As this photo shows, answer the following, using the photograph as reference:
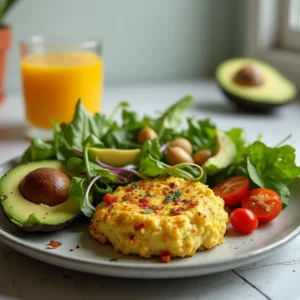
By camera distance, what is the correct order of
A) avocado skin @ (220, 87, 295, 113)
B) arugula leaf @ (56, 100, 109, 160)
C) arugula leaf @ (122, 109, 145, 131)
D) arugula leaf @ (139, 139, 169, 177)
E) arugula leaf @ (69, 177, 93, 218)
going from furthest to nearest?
1. avocado skin @ (220, 87, 295, 113)
2. arugula leaf @ (122, 109, 145, 131)
3. arugula leaf @ (56, 100, 109, 160)
4. arugula leaf @ (139, 139, 169, 177)
5. arugula leaf @ (69, 177, 93, 218)

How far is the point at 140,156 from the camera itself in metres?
1.35

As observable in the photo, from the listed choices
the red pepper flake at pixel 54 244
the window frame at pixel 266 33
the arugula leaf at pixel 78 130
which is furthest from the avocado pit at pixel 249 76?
the red pepper flake at pixel 54 244

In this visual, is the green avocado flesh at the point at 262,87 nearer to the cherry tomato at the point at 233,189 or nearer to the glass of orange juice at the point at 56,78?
the glass of orange juice at the point at 56,78

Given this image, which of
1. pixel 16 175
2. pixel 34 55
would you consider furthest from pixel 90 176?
pixel 34 55

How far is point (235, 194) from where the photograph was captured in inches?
48.6

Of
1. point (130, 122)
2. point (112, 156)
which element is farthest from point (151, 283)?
point (130, 122)

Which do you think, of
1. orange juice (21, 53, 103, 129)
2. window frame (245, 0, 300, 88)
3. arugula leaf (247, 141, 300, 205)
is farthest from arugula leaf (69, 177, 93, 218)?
window frame (245, 0, 300, 88)

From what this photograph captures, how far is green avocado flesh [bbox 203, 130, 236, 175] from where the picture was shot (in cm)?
Result: 133

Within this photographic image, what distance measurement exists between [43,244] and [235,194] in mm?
419

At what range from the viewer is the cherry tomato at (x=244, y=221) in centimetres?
110

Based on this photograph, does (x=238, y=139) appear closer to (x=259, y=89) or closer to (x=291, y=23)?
(x=259, y=89)

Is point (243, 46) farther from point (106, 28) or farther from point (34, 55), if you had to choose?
point (34, 55)

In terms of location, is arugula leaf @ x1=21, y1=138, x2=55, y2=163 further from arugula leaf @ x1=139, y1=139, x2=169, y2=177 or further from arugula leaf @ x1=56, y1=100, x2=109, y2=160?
arugula leaf @ x1=139, y1=139, x2=169, y2=177

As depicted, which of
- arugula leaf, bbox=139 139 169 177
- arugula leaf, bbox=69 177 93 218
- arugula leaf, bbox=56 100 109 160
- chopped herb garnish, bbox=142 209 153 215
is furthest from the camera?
arugula leaf, bbox=56 100 109 160
